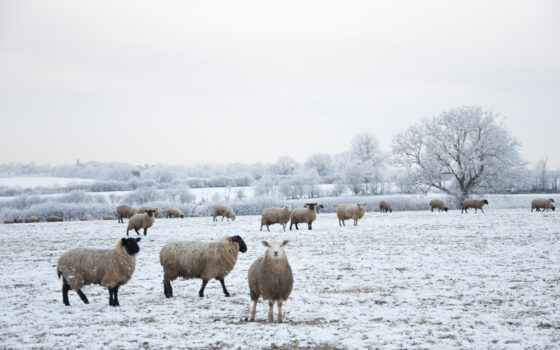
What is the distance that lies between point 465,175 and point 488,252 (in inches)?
1233

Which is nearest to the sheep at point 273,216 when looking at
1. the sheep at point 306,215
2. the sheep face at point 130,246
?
the sheep at point 306,215

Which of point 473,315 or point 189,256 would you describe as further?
point 189,256

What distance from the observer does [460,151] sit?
4300 centimetres

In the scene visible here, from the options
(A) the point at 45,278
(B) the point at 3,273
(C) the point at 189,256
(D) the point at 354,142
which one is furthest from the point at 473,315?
(D) the point at 354,142

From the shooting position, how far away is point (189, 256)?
380 inches

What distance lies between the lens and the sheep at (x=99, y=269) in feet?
28.9

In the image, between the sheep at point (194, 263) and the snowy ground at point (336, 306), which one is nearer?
the snowy ground at point (336, 306)

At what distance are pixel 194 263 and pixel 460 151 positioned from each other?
3986 cm

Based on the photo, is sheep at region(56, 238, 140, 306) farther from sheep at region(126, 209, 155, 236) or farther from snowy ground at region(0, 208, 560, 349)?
sheep at region(126, 209, 155, 236)

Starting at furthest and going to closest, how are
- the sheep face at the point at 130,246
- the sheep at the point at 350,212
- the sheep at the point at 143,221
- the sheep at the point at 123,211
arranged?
1. the sheep at the point at 123,211
2. the sheep at the point at 350,212
3. the sheep at the point at 143,221
4. the sheep face at the point at 130,246

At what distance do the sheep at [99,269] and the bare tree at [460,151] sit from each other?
3931cm

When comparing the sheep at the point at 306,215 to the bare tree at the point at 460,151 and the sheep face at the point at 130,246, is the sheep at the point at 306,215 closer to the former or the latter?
the sheep face at the point at 130,246

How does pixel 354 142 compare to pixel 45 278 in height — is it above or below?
above

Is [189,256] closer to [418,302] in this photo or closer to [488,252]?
[418,302]
